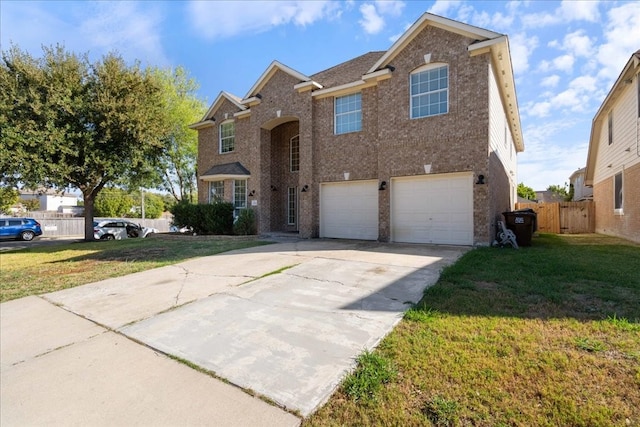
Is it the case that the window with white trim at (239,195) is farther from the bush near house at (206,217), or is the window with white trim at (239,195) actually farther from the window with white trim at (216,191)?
the window with white trim at (216,191)

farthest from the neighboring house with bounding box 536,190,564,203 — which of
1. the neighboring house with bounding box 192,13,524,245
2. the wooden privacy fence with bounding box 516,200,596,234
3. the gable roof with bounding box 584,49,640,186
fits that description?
the neighboring house with bounding box 192,13,524,245

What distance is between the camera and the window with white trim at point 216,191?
58.2 feet

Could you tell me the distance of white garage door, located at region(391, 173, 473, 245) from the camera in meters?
10.5

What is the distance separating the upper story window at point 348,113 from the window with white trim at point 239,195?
620 cm

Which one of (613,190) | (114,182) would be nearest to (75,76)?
(114,182)

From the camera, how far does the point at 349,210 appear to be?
13.3 meters

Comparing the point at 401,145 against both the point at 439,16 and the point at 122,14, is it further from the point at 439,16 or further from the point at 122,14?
the point at 122,14

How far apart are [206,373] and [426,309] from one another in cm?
282

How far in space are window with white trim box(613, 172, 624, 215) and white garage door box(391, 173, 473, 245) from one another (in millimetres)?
7758

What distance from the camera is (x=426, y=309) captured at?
4.30 m

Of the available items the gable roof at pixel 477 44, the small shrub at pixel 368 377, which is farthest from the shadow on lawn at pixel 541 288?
the gable roof at pixel 477 44

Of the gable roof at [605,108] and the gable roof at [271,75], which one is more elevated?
the gable roof at [271,75]

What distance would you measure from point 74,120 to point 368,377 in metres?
17.4

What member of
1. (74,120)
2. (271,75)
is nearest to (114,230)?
(74,120)
